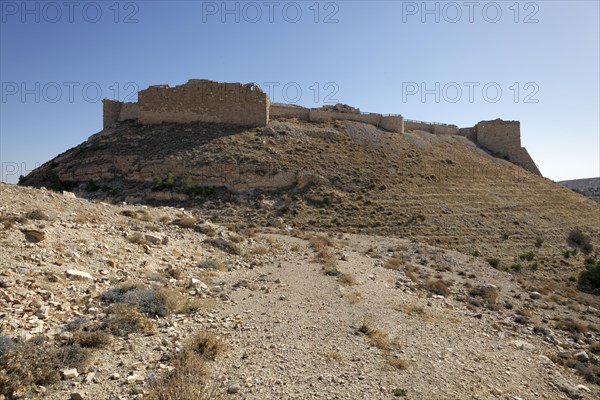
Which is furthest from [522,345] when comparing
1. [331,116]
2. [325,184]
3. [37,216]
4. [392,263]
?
[331,116]

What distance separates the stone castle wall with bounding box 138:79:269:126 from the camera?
82.9 feet

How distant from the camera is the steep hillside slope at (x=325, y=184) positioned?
19984mm

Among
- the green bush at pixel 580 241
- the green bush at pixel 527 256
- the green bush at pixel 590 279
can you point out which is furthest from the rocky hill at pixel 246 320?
the green bush at pixel 580 241

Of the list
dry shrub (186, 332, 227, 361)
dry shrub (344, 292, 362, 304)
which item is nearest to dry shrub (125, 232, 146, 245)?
dry shrub (186, 332, 227, 361)

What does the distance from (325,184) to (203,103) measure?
31.7 ft

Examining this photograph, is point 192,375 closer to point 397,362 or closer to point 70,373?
point 70,373

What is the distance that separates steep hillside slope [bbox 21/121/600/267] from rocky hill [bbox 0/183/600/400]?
226 inches

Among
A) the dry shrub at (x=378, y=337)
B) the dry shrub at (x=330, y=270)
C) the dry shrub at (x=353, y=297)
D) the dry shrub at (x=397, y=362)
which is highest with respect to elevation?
the dry shrub at (x=330, y=270)

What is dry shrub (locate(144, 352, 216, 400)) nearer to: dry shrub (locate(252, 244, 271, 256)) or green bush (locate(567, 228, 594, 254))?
dry shrub (locate(252, 244, 271, 256))

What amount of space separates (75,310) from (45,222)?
12.5 feet

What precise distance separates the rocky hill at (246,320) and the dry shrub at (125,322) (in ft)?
0.07

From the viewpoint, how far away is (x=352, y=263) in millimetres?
12656

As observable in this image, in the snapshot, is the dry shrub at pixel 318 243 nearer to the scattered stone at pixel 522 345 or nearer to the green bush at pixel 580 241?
the scattered stone at pixel 522 345

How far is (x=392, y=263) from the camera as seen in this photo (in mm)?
13438
